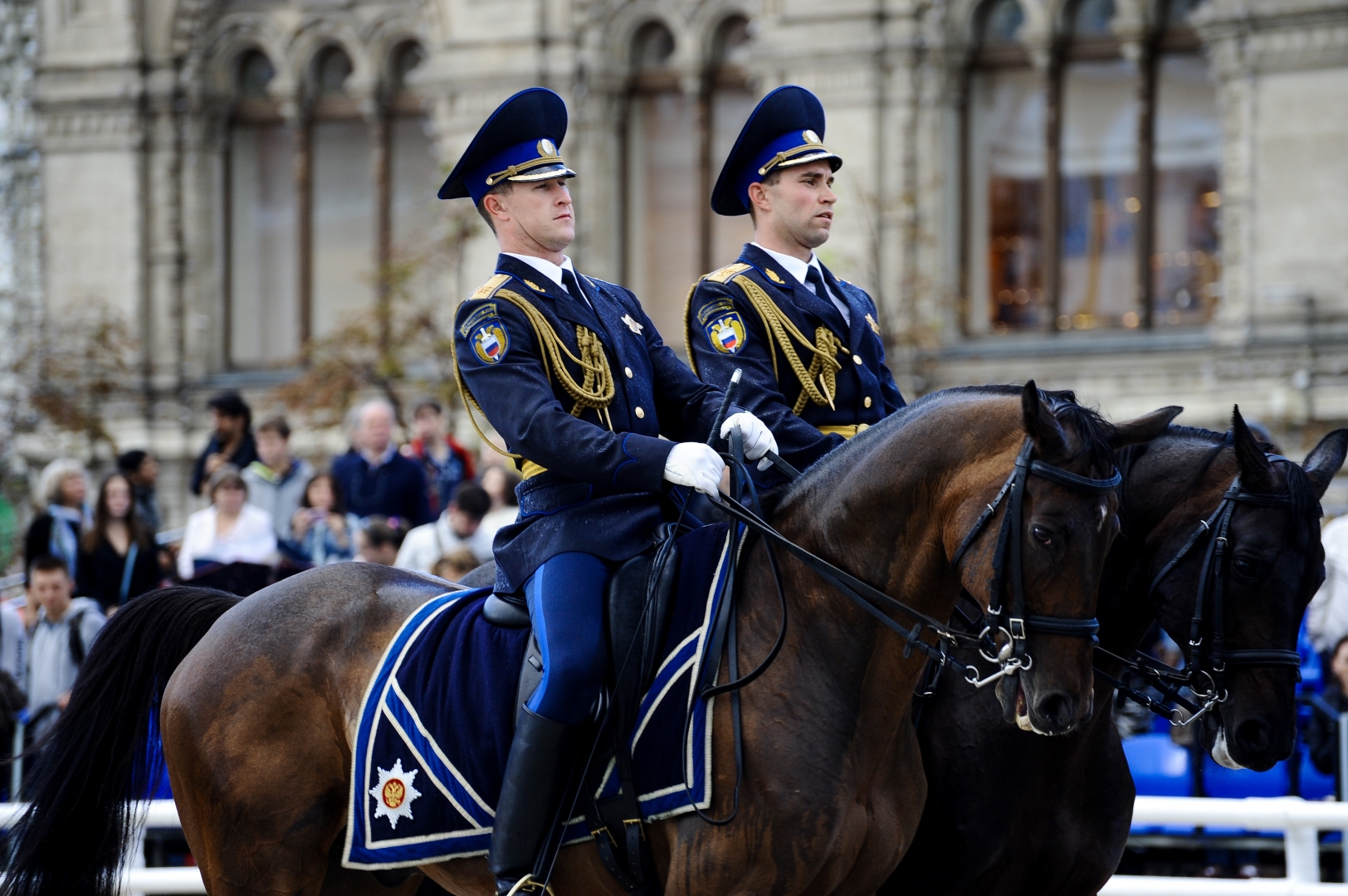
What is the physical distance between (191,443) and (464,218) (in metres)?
4.38

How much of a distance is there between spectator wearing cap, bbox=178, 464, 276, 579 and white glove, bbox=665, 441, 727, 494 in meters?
6.32

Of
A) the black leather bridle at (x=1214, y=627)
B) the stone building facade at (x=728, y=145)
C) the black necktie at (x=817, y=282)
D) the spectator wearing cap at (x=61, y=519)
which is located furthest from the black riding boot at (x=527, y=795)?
the stone building facade at (x=728, y=145)

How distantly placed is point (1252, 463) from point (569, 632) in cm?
188

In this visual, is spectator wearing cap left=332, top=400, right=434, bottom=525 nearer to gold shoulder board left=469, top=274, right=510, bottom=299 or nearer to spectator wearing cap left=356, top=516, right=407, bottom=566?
spectator wearing cap left=356, top=516, right=407, bottom=566

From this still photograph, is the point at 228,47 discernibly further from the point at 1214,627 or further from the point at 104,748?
the point at 1214,627

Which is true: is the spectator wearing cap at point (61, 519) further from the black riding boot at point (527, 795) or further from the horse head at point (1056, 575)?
the horse head at point (1056, 575)

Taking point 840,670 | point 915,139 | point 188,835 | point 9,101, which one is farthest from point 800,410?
point 9,101

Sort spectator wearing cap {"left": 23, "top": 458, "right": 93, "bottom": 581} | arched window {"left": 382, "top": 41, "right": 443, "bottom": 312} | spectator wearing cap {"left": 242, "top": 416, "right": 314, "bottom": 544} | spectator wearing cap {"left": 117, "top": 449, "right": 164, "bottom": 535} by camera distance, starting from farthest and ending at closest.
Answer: arched window {"left": 382, "top": 41, "right": 443, "bottom": 312} < spectator wearing cap {"left": 117, "top": 449, "right": 164, "bottom": 535} < spectator wearing cap {"left": 242, "top": 416, "right": 314, "bottom": 544} < spectator wearing cap {"left": 23, "top": 458, "right": 93, "bottom": 581}

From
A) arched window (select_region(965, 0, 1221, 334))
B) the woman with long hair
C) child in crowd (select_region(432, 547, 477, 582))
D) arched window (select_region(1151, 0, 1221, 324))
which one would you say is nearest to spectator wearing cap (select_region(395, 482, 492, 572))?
child in crowd (select_region(432, 547, 477, 582))

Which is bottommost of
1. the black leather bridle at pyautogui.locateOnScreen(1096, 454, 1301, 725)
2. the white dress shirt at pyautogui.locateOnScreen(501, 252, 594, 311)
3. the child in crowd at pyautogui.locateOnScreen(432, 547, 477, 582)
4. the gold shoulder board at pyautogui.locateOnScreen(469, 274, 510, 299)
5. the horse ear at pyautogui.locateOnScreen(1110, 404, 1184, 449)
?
the child in crowd at pyautogui.locateOnScreen(432, 547, 477, 582)

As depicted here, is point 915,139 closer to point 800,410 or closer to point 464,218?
point 464,218

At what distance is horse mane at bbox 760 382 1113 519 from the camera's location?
4.09m

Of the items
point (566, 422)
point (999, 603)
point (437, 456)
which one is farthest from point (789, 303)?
point (437, 456)

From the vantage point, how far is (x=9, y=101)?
20.4 m
